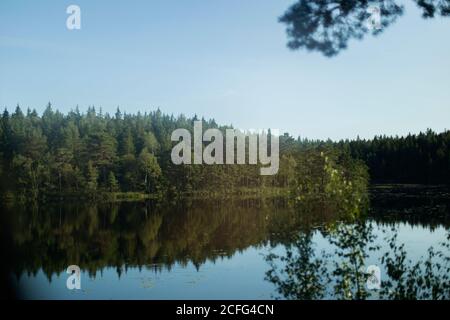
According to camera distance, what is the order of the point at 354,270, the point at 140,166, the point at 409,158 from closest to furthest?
the point at 354,270, the point at 140,166, the point at 409,158

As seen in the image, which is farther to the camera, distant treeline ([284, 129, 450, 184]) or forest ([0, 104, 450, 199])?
distant treeline ([284, 129, 450, 184])

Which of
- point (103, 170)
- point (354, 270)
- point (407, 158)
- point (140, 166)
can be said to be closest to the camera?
point (354, 270)

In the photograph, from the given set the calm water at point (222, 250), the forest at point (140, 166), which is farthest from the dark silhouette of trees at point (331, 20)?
the forest at point (140, 166)

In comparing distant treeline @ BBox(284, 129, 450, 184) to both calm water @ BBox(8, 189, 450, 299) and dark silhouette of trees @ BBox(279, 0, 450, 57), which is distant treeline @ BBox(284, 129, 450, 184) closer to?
calm water @ BBox(8, 189, 450, 299)

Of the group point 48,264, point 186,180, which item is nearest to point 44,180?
point 186,180

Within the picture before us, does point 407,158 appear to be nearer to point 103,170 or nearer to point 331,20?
point 103,170

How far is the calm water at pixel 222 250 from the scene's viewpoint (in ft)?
26.4

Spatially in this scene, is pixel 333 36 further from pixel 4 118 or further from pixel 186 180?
pixel 4 118

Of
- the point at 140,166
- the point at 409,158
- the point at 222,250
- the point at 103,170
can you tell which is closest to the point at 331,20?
the point at 222,250

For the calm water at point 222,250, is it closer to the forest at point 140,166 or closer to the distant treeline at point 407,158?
the forest at point 140,166

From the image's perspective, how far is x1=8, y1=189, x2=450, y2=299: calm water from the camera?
805cm

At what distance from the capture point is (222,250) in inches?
1073

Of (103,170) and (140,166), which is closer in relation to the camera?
(140,166)

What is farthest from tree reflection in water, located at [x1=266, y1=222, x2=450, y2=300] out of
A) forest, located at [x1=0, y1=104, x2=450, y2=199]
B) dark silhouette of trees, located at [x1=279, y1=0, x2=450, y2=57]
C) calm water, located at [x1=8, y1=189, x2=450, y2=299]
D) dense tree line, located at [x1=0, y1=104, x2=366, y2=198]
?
dense tree line, located at [x1=0, y1=104, x2=366, y2=198]
